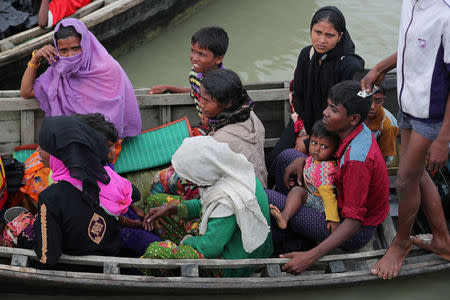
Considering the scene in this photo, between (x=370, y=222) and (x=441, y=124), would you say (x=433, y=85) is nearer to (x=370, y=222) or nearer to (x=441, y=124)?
(x=441, y=124)

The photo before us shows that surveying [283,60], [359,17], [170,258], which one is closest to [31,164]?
[170,258]

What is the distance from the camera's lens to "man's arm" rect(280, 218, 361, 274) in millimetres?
2928

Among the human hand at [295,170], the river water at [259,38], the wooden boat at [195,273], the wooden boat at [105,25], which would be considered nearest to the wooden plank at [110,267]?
the wooden boat at [195,273]

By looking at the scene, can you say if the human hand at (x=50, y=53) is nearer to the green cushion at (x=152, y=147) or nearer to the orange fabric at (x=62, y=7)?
the green cushion at (x=152, y=147)

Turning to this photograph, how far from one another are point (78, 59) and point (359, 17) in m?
5.16

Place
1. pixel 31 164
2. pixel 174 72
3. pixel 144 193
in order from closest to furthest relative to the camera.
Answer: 1. pixel 31 164
2. pixel 144 193
3. pixel 174 72

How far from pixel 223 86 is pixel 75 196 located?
111cm

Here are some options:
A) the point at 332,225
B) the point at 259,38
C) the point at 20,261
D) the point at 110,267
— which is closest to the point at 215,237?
the point at 110,267

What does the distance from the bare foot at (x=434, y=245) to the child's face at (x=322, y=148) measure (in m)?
0.76

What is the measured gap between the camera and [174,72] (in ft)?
21.1

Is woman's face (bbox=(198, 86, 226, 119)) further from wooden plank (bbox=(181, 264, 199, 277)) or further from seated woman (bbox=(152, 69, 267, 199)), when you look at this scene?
wooden plank (bbox=(181, 264, 199, 277))

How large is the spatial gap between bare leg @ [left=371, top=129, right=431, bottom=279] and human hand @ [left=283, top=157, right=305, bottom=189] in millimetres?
644

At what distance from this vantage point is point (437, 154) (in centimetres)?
252

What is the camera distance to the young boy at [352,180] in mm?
→ 2854
